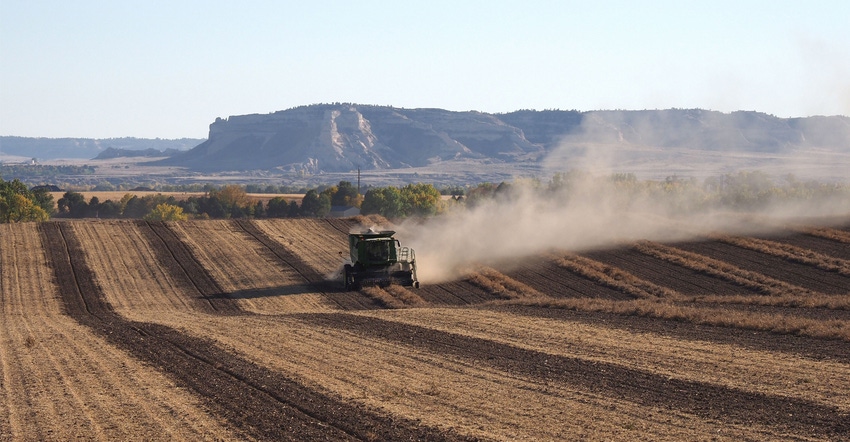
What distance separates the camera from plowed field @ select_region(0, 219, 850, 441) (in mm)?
19266

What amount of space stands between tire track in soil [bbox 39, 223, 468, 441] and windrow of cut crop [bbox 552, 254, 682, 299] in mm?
22046

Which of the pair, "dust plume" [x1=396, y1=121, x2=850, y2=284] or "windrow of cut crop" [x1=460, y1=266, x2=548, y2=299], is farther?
"dust plume" [x1=396, y1=121, x2=850, y2=284]

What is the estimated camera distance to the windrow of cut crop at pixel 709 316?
3009cm

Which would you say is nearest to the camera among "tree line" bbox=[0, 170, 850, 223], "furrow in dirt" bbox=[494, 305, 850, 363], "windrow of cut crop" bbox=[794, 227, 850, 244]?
"furrow in dirt" bbox=[494, 305, 850, 363]

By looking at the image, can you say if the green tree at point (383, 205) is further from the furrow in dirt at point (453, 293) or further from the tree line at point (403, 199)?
the furrow in dirt at point (453, 293)

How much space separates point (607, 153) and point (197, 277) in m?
150

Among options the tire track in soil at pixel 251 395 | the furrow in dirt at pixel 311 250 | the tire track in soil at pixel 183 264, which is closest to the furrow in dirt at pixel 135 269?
the tire track in soil at pixel 183 264

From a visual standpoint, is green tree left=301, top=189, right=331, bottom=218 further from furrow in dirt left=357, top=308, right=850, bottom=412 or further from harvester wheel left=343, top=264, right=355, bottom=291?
furrow in dirt left=357, top=308, right=850, bottom=412

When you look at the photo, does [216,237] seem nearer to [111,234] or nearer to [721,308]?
[111,234]

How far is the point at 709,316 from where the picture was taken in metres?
33.9

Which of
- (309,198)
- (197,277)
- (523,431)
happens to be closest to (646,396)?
(523,431)

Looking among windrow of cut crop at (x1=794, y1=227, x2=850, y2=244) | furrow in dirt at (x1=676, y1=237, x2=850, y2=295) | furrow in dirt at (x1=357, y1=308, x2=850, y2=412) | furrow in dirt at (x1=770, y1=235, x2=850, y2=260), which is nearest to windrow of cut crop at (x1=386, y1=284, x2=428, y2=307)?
furrow in dirt at (x1=357, y1=308, x2=850, y2=412)

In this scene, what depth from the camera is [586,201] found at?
78500mm

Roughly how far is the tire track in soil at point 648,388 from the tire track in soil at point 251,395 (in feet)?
18.5
